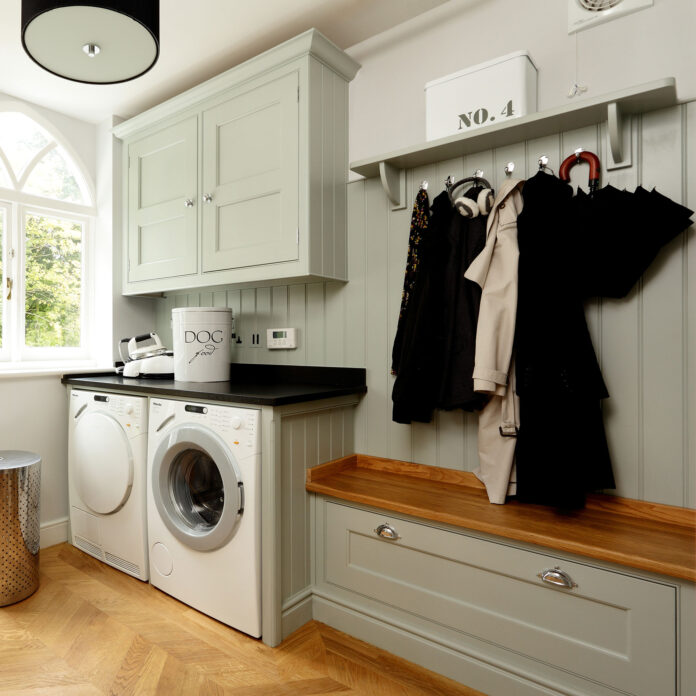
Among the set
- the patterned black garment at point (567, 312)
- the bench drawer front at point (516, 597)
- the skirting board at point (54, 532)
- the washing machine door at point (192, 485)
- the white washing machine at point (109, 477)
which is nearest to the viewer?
the bench drawer front at point (516, 597)

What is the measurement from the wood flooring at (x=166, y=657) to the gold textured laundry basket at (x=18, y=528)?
0.25 ft

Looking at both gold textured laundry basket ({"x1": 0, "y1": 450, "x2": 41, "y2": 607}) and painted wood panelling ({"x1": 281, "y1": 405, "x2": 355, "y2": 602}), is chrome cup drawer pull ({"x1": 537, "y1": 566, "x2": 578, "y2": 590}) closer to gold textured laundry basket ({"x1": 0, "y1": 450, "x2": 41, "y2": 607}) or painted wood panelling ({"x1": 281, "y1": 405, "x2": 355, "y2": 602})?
Result: painted wood panelling ({"x1": 281, "y1": 405, "x2": 355, "y2": 602})

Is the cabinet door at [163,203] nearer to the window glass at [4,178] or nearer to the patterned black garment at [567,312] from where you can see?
the window glass at [4,178]

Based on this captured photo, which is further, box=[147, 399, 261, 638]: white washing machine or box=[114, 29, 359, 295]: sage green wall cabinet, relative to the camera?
box=[114, 29, 359, 295]: sage green wall cabinet

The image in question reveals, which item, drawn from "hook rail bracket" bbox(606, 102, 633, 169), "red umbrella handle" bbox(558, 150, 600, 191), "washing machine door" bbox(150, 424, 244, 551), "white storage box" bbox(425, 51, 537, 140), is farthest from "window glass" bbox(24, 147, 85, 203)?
"hook rail bracket" bbox(606, 102, 633, 169)

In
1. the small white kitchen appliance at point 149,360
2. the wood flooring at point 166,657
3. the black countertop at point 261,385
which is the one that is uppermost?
the small white kitchen appliance at point 149,360

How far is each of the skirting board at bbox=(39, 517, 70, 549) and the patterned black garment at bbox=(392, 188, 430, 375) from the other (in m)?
2.15

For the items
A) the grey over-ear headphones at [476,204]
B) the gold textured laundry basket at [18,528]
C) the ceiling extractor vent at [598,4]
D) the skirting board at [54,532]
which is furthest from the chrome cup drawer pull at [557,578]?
the skirting board at [54,532]

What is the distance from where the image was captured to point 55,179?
9.70ft

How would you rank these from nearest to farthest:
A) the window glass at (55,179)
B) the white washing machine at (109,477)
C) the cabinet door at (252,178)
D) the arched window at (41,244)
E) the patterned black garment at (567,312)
Result: the patterned black garment at (567,312) < the cabinet door at (252,178) < the white washing machine at (109,477) < the arched window at (41,244) < the window glass at (55,179)

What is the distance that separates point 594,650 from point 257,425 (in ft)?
4.09

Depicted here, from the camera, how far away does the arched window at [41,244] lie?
2750mm

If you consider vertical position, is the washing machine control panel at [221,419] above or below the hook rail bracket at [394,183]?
below

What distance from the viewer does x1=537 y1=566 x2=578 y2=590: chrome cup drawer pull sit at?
1.40 m
